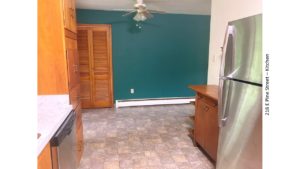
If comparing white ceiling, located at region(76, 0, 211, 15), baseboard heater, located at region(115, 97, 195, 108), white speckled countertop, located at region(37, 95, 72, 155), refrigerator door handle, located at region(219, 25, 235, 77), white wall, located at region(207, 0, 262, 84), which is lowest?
baseboard heater, located at region(115, 97, 195, 108)

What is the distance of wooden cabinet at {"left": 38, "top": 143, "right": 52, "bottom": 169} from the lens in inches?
50.7

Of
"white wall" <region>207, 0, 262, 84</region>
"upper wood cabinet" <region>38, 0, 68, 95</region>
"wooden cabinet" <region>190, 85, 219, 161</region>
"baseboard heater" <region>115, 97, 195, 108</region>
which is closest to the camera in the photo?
"upper wood cabinet" <region>38, 0, 68, 95</region>

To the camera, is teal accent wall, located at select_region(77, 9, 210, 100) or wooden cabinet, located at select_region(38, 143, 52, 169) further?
teal accent wall, located at select_region(77, 9, 210, 100)

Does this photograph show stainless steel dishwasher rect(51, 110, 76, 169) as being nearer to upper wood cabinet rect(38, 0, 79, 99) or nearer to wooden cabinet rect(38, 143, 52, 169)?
wooden cabinet rect(38, 143, 52, 169)

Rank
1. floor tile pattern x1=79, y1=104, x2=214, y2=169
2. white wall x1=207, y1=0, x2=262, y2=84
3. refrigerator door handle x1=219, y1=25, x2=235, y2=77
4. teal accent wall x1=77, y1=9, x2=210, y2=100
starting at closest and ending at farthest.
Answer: refrigerator door handle x1=219, y1=25, x2=235, y2=77
white wall x1=207, y1=0, x2=262, y2=84
floor tile pattern x1=79, y1=104, x2=214, y2=169
teal accent wall x1=77, y1=9, x2=210, y2=100

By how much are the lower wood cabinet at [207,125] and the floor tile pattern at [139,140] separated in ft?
0.69

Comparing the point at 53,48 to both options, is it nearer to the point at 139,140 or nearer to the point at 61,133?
the point at 61,133

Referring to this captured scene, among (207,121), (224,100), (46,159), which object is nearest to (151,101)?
(207,121)

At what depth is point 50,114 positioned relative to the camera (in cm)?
175

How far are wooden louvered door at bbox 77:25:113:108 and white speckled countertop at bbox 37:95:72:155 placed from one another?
9.82ft

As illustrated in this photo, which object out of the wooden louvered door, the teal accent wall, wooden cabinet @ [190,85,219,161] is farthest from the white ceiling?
wooden cabinet @ [190,85,219,161]

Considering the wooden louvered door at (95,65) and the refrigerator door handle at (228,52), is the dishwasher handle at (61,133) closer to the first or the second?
the refrigerator door handle at (228,52)

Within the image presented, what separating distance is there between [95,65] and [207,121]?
10.7ft
